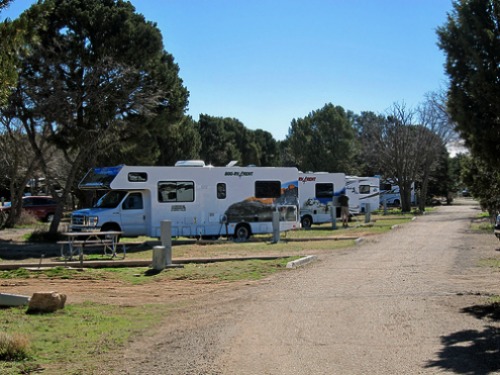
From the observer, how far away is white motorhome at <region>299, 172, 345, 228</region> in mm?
Answer: 29344

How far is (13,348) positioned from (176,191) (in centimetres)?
1523

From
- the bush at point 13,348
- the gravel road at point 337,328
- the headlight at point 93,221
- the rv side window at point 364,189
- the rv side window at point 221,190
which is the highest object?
the rv side window at point 364,189

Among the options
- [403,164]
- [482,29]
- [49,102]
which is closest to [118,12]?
[49,102]

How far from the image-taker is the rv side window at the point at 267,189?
902 inches

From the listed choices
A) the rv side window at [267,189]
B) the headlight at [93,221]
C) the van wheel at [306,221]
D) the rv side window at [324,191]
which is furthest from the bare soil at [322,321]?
the rv side window at [324,191]

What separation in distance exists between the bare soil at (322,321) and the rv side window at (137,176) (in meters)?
9.00

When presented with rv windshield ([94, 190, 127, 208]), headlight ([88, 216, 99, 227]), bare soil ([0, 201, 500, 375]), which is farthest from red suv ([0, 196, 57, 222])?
bare soil ([0, 201, 500, 375])

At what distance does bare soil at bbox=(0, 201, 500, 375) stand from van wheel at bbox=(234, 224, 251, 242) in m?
8.83

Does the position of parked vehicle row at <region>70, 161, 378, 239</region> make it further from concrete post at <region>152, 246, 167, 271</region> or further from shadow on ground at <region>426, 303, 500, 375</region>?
shadow on ground at <region>426, 303, 500, 375</region>

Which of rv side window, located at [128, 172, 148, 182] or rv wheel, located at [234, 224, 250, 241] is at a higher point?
rv side window, located at [128, 172, 148, 182]

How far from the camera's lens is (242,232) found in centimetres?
2248

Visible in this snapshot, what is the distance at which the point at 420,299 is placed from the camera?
30.7 feet

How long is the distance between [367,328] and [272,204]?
15574 millimetres

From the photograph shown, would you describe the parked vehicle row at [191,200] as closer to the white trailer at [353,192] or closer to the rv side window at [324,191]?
the rv side window at [324,191]
